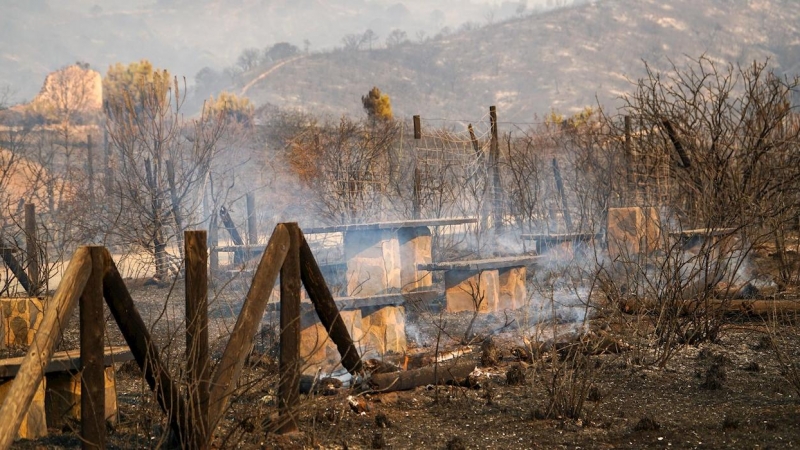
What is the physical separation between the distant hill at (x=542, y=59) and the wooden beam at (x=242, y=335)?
238ft

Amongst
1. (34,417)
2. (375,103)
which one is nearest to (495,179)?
(34,417)

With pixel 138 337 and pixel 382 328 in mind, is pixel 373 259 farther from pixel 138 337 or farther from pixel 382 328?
pixel 138 337

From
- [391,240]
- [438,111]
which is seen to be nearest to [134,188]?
[391,240]

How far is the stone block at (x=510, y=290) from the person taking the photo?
1057 centimetres

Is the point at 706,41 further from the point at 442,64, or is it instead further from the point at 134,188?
the point at 134,188

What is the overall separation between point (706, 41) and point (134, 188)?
8488 centimetres

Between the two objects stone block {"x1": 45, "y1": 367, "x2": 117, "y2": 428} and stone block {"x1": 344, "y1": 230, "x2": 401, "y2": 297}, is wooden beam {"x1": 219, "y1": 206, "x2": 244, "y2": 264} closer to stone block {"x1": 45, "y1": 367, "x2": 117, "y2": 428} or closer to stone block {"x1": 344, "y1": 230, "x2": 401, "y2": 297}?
stone block {"x1": 344, "y1": 230, "x2": 401, "y2": 297}

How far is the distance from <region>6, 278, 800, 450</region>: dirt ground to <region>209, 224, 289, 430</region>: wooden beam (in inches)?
4.9

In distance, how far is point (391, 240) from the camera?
10141 mm

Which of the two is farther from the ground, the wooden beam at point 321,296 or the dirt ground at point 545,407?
the wooden beam at point 321,296

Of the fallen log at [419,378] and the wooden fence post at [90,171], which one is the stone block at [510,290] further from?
the wooden fence post at [90,171]

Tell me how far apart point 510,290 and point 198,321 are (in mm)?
6603

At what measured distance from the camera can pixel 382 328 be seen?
7.96m

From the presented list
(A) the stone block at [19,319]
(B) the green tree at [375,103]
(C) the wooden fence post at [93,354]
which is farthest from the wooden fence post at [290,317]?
(B) the green tree at [375,103]
